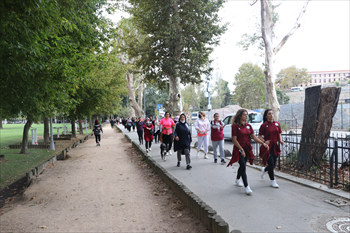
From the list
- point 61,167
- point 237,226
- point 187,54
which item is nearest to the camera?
point 237,226

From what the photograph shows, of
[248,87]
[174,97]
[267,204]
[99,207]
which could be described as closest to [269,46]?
[174,97]

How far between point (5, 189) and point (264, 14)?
19.1 metres

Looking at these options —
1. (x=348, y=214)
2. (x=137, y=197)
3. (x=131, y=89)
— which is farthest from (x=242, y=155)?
(x=131, y=89)

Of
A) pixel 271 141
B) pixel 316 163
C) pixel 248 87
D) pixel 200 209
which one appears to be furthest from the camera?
pixel 248 87

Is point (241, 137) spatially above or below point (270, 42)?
below

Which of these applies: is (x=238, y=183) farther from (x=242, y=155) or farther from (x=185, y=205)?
(x=185, y=205)

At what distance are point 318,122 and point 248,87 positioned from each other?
164 ft

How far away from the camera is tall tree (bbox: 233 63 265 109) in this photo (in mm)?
54500

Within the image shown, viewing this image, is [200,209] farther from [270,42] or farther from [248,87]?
[248,87]

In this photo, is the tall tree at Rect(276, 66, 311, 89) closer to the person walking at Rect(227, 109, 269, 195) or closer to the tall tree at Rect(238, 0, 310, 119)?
the tall tree at Rect(238, 0, 310, 119)

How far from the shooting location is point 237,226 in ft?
12.7

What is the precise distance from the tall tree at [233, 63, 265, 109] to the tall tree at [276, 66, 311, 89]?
1511 centimetres

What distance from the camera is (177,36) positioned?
14133mm

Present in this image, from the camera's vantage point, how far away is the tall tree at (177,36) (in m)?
14.4
